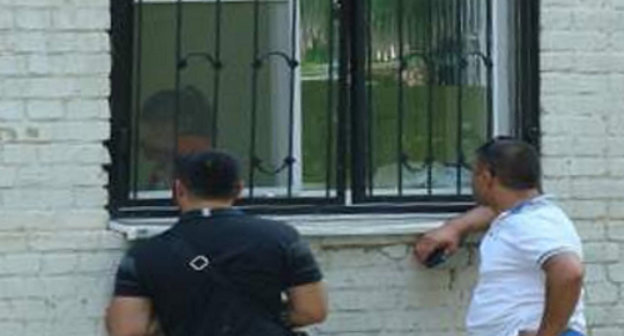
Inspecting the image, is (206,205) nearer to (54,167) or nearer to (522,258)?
(522,258)

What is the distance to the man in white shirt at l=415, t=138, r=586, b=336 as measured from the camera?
15.1ft

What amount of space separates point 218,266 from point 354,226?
63.5 inches

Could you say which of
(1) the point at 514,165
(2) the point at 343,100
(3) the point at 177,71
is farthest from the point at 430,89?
(1) the point at 514,165

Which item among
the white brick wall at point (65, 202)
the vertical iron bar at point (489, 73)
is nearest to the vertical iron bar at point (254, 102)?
the white brick wall at point (65, 202)

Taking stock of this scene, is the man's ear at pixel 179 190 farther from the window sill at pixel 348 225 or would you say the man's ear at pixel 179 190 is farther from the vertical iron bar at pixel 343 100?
the vertical iron bar at pixel 343 100

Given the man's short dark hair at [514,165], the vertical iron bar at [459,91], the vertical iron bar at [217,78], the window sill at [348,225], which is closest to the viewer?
the man's short dark hair at [514,165]

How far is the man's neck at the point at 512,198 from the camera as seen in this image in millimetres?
4828

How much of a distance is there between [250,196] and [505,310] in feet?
4.99

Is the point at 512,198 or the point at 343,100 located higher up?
the point at 343,100

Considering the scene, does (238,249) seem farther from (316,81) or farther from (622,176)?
(622,176)

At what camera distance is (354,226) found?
591 cm

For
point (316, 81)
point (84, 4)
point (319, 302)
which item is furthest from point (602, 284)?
point (84, 4)

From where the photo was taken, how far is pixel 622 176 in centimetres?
614

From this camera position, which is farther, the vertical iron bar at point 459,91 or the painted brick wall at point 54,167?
the vertical iron bar at point 459,91
